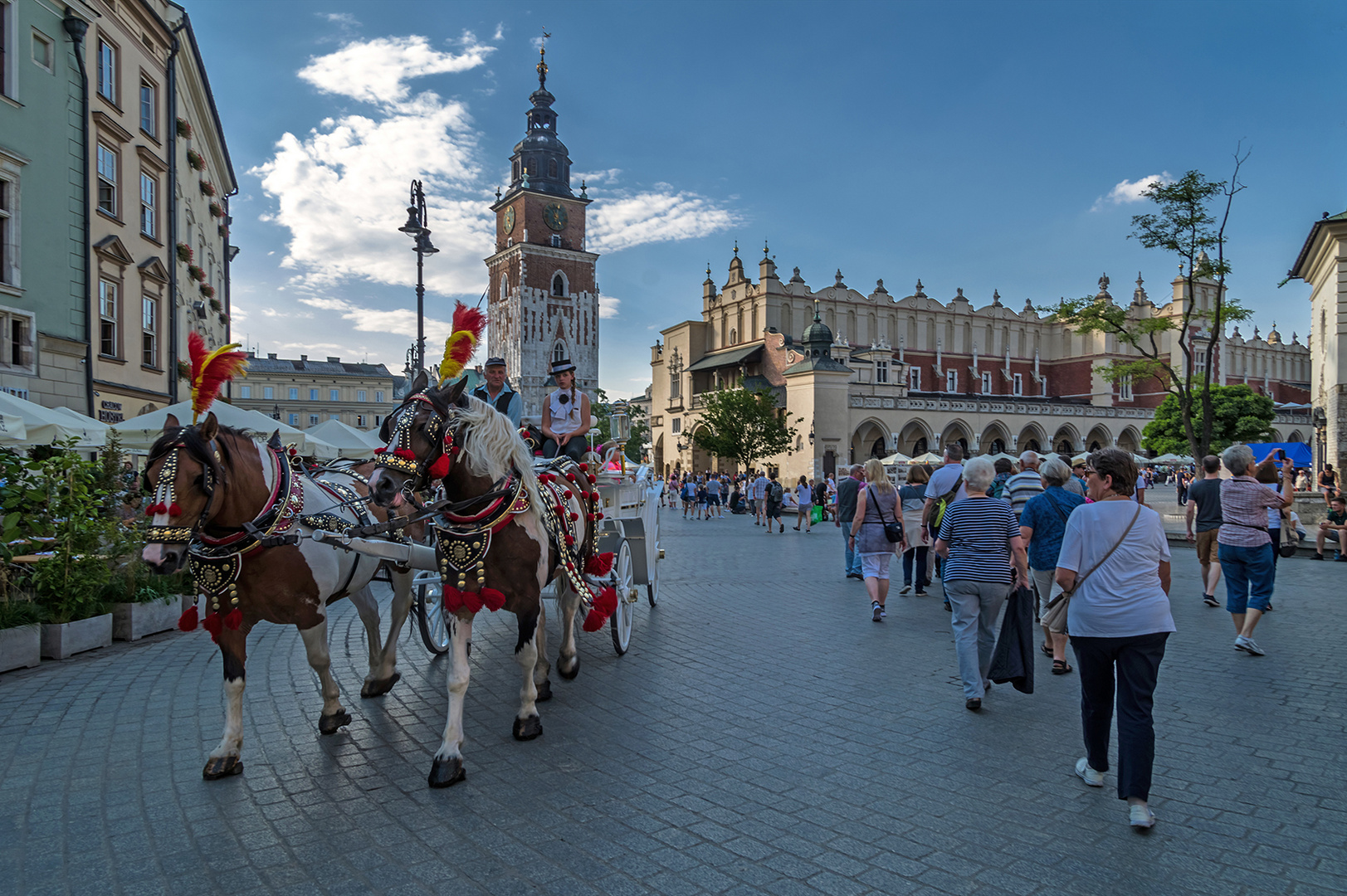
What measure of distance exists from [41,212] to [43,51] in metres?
3.44

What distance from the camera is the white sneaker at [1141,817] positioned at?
3.66 m

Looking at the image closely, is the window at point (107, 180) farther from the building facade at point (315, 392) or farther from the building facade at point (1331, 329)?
the building facade at point (315, 392)

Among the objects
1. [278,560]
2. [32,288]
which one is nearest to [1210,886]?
[278,560]

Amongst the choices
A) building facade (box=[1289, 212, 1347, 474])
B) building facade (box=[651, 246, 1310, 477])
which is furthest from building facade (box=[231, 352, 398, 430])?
building facade (box=[1289, 212, 1347, 474])

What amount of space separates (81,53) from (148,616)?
1524cm

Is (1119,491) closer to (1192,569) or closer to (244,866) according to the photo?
(244,866)

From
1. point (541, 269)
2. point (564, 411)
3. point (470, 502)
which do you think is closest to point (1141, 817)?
point (470, 502)

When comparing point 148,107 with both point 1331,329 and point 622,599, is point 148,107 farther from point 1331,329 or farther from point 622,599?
point 1331,329

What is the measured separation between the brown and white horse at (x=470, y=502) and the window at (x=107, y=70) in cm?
1900

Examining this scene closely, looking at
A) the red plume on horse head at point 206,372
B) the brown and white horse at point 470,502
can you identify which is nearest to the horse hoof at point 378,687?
the brown and white horse at point 470,502

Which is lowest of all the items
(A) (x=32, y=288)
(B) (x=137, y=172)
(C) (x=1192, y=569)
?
(C) (x=1192, y=569)

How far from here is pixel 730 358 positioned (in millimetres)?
56031

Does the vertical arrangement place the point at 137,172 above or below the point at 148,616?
above

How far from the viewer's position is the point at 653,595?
380 inches
